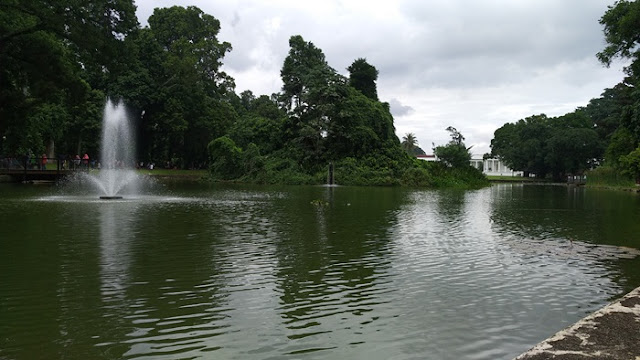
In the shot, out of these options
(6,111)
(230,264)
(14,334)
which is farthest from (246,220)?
(6,111)

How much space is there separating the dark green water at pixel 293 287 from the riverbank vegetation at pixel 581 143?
33284 millimetres

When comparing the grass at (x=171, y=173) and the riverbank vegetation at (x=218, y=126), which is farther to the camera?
the grass at (x=171, y=173)

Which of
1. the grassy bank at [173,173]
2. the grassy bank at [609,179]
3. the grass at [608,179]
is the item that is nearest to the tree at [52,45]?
the grassy bank at [173,173]

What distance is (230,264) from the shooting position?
10273mm

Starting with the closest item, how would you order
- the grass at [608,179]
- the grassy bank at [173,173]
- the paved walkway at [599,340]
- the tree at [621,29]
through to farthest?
the paved walkway at [599,340], the tree at [621,29], the grassy bank at [173,173], the grass at [608,179]

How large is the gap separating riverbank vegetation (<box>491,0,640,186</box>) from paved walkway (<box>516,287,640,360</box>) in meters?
38.6

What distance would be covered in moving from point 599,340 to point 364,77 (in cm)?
6674

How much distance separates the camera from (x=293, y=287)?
28.1 ft

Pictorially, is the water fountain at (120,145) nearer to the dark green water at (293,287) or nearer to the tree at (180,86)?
the tree at (180,86)

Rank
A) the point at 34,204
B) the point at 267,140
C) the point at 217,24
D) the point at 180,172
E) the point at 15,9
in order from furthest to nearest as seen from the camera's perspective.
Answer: the point at 217,24, the point at 180,172, the point at 267,140, the point at 15,9, the point at 34,204

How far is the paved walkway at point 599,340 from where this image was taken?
4703 mm

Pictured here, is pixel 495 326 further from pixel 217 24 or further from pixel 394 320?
pixel 217 24

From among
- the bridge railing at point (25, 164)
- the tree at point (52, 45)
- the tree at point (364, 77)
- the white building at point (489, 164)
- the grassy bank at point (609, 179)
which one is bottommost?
the grassy bank at point (609, 179)

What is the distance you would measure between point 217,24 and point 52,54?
166ft
